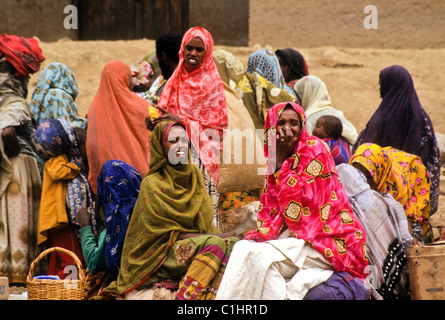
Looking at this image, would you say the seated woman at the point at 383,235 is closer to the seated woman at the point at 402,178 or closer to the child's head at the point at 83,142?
the seated woman at the point at 402,178

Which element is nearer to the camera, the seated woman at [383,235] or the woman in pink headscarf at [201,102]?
the seated woman at [383,235]

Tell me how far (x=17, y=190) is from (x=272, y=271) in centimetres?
263

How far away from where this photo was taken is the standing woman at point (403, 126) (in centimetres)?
599

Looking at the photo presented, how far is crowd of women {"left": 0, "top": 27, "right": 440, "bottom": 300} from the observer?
4.37 metres

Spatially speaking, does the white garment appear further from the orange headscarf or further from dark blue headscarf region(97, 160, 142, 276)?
the orange headscarf

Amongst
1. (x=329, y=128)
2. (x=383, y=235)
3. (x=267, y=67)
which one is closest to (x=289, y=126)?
(x=383, y=235)

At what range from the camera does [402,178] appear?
18.0ft

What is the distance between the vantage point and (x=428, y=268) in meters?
4.48

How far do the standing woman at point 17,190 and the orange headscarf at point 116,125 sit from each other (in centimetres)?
59

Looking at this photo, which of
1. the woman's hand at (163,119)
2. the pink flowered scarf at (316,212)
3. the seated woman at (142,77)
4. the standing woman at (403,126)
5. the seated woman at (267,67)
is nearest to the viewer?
the pink flowered scarf at (316,212)

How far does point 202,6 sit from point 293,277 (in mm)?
7629

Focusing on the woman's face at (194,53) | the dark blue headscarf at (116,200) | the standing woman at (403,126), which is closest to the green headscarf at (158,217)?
the dark blue headscarf at (116,200)
